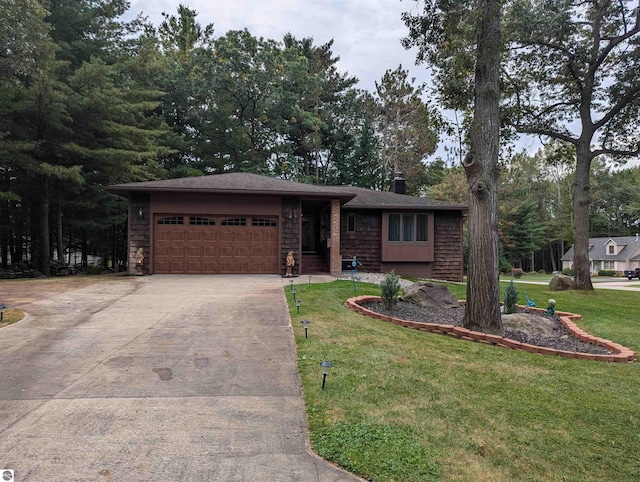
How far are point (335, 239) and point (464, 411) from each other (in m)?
11.0

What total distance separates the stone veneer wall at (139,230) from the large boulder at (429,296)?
8682 millimetres

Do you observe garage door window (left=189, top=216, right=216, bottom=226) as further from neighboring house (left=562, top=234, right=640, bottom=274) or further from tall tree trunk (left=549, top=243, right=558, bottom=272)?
tall tree trunk (left=549, top=243, right=558, bottom=272)

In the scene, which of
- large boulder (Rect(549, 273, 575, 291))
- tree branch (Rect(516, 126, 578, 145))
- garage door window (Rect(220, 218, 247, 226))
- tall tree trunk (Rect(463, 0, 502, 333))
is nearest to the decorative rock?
tall tree trunk (Rect(463, 0, 502, 333))

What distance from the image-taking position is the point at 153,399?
355 centimetres

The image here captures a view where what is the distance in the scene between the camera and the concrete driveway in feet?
8.33

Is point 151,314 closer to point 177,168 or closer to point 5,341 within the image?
point 5,341

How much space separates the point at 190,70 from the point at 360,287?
64.5 ft

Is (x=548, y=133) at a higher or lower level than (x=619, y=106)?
lower

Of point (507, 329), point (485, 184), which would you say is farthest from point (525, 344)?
point (485, 184)

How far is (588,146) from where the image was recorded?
48.4 ft

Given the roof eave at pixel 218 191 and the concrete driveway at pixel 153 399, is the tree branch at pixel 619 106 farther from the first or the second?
the concrete driveway at pixel 153 399

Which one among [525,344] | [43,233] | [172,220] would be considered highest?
[172,220]

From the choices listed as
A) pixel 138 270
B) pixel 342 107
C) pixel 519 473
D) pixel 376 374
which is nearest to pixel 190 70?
pixel 342 107

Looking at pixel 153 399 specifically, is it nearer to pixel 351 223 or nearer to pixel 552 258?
pixel 351 223
